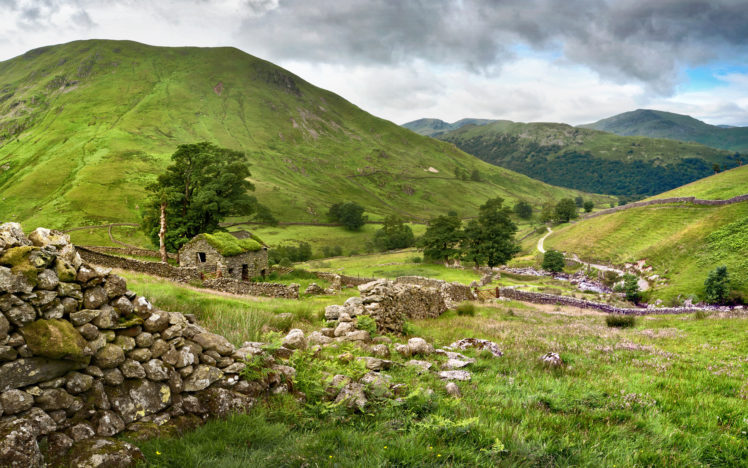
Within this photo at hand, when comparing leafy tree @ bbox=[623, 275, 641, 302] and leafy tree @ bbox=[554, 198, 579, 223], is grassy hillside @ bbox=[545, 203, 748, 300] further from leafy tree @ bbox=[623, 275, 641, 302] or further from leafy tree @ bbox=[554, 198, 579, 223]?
leafy tree @ bbox=[554, 198, 579, 223]

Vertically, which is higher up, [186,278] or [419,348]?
[419,348]

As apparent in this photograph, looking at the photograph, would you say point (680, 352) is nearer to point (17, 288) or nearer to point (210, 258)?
point (17, 288)

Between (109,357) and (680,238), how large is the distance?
86218 mm

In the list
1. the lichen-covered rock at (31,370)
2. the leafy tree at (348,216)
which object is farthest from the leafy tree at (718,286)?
the leafy tree at (348,216)

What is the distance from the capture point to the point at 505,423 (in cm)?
579

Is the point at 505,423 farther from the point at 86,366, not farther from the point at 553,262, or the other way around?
the point at 553,262

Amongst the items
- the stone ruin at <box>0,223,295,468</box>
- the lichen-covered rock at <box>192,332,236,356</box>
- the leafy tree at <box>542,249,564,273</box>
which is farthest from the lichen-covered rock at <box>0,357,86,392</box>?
the leafy tree at <box>542,249,564,273</box>

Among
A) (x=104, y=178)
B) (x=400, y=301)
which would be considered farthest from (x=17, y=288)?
(x=104, y=178)

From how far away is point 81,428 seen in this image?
14.9 ft

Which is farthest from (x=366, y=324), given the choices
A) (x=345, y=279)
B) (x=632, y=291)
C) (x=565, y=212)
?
(x=565, y=212)

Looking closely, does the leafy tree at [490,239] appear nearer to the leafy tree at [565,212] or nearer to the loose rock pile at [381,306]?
the loose rock pile at [381,306]

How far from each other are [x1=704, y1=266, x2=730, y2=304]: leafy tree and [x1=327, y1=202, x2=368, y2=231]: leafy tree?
128m

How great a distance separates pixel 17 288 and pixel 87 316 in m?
0.87

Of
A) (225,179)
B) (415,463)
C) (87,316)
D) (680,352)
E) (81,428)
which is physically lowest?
(680,352)
